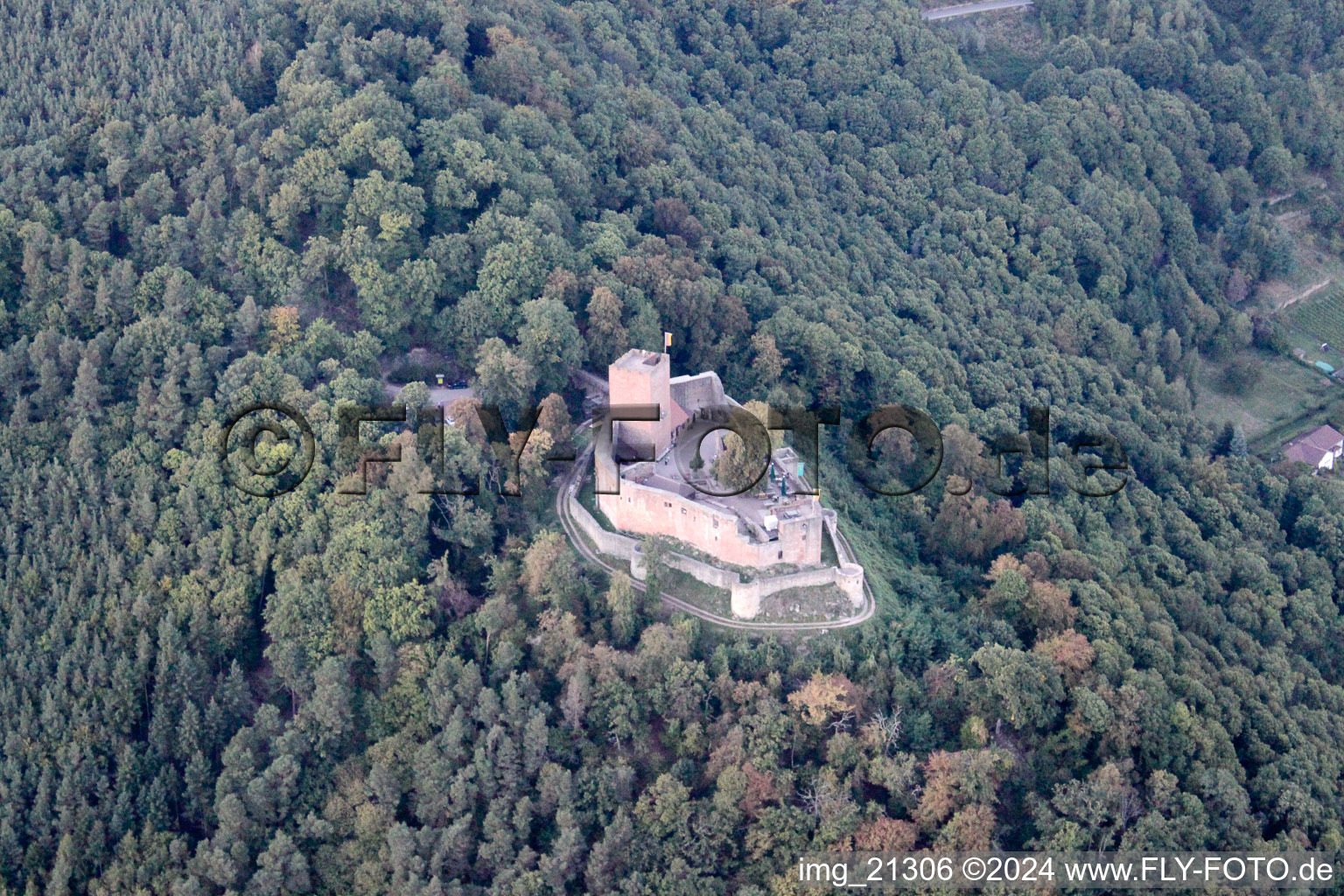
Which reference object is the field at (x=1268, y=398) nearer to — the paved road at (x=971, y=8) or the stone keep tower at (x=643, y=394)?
the paved road at (x=971, y=8)

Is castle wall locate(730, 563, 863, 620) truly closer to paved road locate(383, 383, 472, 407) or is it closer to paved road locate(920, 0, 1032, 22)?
paved road locate(383, 383, 472, 407)

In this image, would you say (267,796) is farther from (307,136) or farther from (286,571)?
(307,136)

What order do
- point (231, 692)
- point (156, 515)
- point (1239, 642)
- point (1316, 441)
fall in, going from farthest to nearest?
point (1316, 441)
point (1239, 642)
point (156, 515)
point (231, 692)

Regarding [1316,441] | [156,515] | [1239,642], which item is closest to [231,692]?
[156,515]

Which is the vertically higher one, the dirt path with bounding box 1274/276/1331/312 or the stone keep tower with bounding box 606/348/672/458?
the stone keep tower with bounding box 606/348/672/458

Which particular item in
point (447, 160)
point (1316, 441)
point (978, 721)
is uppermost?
point (447, 160)

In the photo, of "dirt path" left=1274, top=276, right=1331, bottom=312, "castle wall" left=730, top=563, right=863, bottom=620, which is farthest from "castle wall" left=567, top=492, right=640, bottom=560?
"dirt path" left=1274, top=276, right=1331, bottom=312

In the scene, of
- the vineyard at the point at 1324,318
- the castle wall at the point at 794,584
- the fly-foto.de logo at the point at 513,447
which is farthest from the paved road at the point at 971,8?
the castle wall at the point at 794,584
